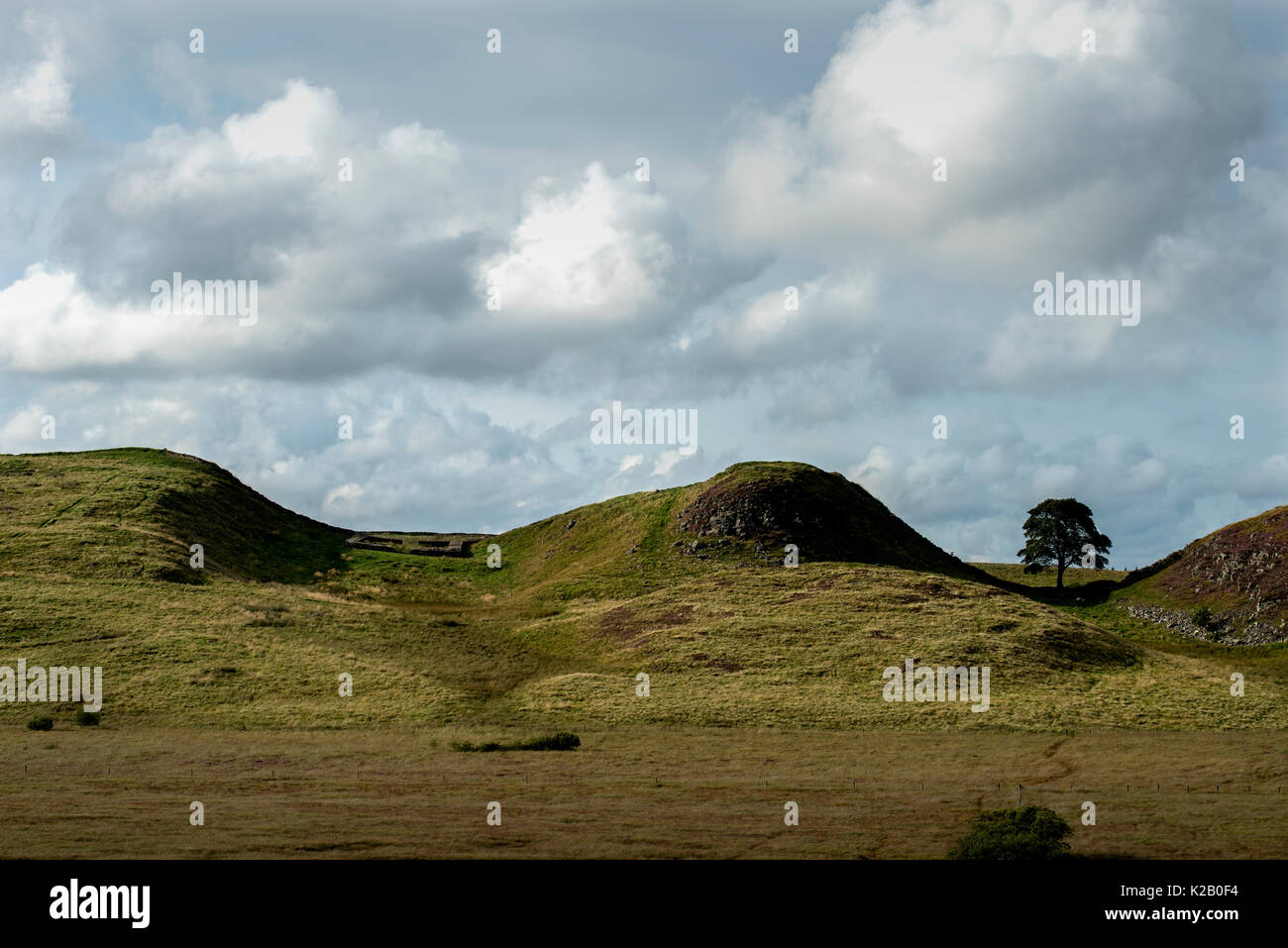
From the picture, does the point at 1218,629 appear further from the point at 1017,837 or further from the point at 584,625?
the point at 1017,837

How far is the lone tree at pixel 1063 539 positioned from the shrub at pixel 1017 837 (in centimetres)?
8647

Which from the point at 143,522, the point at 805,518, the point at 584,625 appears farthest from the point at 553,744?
the point at 143,522

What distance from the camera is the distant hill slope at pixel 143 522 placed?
3376 inches

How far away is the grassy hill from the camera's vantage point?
57.6 meters

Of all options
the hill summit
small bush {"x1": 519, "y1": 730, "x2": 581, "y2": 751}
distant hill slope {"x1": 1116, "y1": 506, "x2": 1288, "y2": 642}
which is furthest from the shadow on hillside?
small bush {"x1": 519, "y1": 730, "x2": 581, "y2": 751}

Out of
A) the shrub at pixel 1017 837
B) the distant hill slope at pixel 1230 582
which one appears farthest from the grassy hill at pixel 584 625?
the shrub at pixel 1017 837

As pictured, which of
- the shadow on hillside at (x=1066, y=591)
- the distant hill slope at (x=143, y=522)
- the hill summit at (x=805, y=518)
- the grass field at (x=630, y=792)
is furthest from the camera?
the shadow on hillside at (x=1066, y=591)

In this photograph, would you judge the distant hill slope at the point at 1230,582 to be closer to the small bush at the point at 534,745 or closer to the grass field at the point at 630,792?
the grass field at the point at 630,792

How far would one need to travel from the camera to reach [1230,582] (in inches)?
3568
